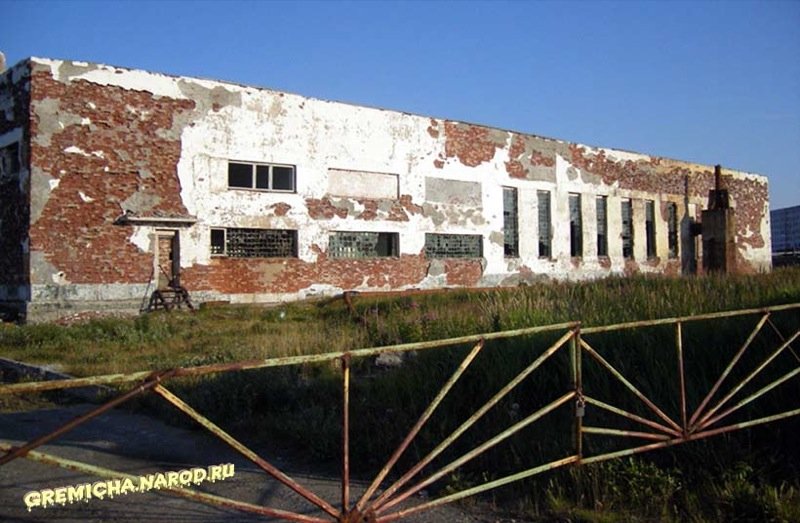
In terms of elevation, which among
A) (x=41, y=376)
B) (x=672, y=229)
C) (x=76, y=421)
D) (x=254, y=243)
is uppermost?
(x=672, y=229)

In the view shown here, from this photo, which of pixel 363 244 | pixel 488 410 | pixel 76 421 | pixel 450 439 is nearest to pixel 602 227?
pixel 363 244

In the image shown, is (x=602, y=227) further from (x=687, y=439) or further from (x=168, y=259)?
(x=687, y=439)

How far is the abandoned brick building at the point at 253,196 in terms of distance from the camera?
52.4ft

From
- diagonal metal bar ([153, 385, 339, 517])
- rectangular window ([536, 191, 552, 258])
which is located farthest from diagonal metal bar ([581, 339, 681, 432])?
rectangular window ([536, 191, 552, 258])

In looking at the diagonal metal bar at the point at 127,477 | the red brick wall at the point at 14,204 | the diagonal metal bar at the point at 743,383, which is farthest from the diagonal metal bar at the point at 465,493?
the red brick wall at the point at 14,204

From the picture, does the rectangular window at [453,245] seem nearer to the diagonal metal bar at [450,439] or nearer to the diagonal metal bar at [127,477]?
the diagonal metal bar at [450,439]

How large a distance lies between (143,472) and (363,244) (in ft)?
52.2

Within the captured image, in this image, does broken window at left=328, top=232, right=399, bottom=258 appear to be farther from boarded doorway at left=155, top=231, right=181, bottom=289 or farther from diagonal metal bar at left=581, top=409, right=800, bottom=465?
diagonal metal bar at left=581, top=409, right=800, bottom=465

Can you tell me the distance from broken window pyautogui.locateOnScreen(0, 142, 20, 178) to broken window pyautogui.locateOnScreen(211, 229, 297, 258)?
16.3ft

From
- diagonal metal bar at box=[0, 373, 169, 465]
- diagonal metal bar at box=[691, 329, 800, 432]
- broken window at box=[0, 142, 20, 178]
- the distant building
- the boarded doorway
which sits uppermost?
the distant building

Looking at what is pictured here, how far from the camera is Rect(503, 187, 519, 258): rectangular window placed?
82.6ft

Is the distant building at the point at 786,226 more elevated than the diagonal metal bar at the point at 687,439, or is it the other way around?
the distant building at the point at 786,226

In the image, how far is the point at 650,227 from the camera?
1230 inches

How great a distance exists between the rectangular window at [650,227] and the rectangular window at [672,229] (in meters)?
1.13
